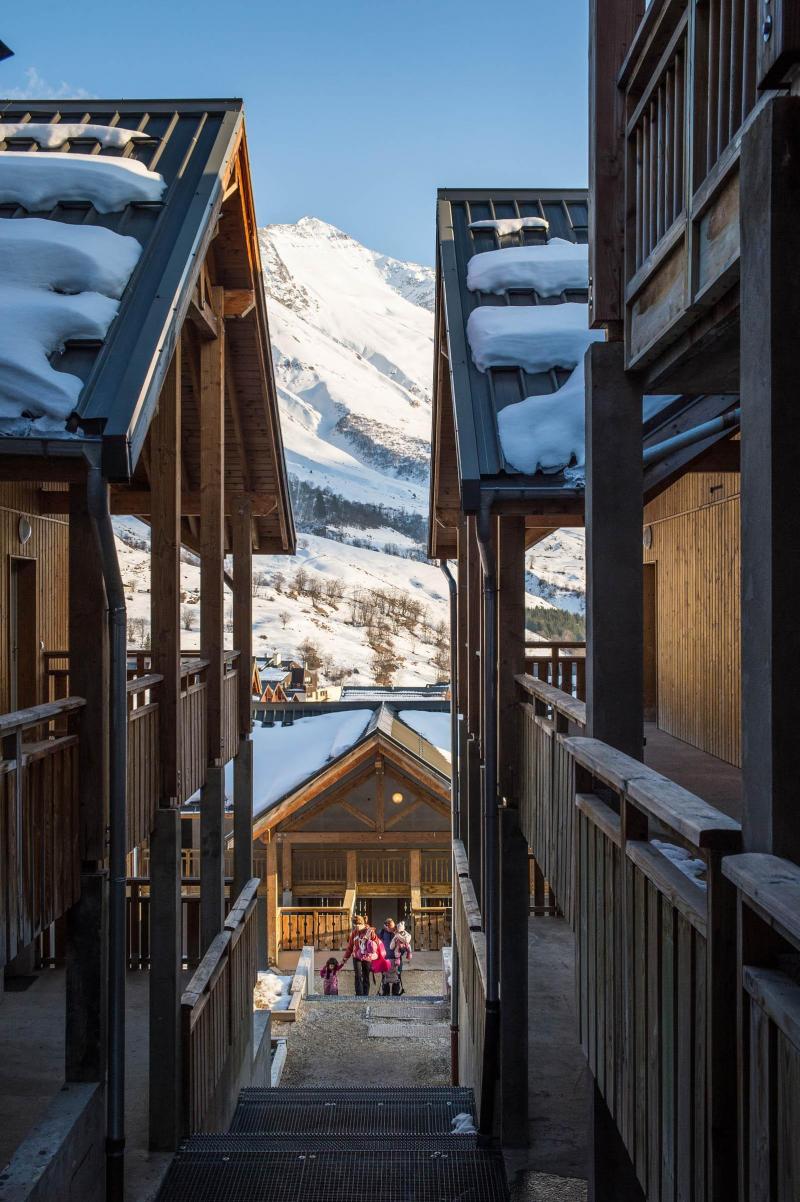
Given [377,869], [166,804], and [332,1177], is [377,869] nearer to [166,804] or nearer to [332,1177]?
[332,1177]

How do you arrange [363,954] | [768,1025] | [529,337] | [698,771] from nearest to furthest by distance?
[768,1025], [698,771], [529,337], [363,954]

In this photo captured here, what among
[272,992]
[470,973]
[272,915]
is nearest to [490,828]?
[470,973]

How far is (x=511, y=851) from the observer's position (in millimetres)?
8766

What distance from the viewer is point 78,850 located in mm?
6746

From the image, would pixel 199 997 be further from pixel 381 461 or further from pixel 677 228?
pixel 381 461

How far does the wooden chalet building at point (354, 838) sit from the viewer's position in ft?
64.4

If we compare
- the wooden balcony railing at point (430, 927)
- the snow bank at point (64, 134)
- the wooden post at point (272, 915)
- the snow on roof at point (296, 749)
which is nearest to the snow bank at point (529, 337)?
the snow bank at point (64, 134)

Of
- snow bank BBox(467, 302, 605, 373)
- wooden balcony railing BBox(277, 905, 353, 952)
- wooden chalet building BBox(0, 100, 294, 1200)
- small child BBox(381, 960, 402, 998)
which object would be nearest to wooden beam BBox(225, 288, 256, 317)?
wooden chalet building BBox(0, 100, 294, 1200)

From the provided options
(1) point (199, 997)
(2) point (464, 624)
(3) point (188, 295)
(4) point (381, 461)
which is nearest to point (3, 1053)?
(1) point (199, 997)

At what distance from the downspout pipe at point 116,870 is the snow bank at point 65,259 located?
187 cm

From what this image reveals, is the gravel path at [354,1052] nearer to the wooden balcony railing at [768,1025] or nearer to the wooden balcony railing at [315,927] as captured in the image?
the wooden balcony railing at [315,927]

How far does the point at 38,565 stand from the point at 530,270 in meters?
6.37

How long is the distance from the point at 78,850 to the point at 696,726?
21.3 feet

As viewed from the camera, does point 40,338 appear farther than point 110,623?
Yes
